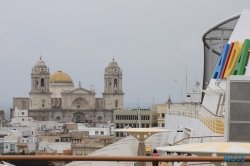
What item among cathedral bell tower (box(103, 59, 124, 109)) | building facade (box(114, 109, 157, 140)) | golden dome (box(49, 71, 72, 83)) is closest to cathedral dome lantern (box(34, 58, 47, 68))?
golden dome (box(49, 71, 72, 83))

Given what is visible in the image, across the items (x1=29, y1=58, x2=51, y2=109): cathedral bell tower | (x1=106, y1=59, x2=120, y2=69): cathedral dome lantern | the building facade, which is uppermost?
(x1=106, y1=59, x2=120, y2=69): cathedral dome lantern

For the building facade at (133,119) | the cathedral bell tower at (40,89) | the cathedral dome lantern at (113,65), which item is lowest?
the building facade at (133,119)

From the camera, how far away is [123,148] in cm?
1923

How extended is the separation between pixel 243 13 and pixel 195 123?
291 centimetres

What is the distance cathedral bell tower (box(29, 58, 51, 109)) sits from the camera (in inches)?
5128

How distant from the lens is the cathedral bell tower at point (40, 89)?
5128 inches

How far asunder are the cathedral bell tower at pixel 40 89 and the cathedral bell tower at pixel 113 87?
10.2 meters

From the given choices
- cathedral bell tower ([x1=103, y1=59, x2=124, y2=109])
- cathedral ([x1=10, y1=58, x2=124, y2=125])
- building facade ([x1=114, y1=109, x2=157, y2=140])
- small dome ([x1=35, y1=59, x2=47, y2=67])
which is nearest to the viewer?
building facade ([x1=114, y1=109, x2=157, y2=140])

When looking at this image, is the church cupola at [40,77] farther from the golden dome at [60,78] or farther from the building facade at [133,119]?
the building facade at [133,119]

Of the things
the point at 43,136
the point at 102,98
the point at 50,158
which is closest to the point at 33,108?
the point at 102,98

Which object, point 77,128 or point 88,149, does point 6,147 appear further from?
point 77,128

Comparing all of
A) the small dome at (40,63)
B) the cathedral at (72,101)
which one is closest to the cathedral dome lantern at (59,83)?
the cathedral at (72,101)

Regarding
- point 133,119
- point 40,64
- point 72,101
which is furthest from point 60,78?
point 133,119

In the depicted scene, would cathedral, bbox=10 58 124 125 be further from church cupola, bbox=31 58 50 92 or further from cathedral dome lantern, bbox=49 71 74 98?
cathedral dome lantern, bbox=49 71 74 98
